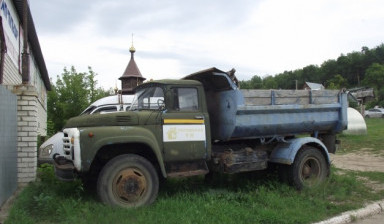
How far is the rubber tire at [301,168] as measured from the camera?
713 cm

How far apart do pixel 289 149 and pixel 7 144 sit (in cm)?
493

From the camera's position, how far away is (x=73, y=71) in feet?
82.3

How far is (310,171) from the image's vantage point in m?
7.50

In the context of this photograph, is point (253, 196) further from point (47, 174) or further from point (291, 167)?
point (47, 174)

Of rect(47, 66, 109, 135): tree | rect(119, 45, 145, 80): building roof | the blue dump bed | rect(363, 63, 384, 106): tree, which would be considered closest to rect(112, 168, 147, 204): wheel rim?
the blue dump bed

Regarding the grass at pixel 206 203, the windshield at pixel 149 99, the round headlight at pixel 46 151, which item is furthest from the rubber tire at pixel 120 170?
the round headlight at pixel 46 151

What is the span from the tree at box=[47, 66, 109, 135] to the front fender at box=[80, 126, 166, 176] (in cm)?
1839

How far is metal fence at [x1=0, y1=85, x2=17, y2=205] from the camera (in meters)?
5.30

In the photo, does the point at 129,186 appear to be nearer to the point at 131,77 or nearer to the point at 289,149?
the point at 289,149

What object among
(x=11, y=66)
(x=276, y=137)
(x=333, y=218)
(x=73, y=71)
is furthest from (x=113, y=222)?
(x=73, y=71)

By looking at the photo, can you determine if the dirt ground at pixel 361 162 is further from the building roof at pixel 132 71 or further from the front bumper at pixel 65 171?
the building roof at pixel 132 71

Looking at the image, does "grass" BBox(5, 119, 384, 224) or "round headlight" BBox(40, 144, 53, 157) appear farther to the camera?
"round headlight" BBox(40, 144, 53, 157)

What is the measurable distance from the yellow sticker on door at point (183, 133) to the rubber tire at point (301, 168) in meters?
2.02

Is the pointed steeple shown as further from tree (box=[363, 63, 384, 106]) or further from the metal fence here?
tree (box=[363, 63, 384, 106])
